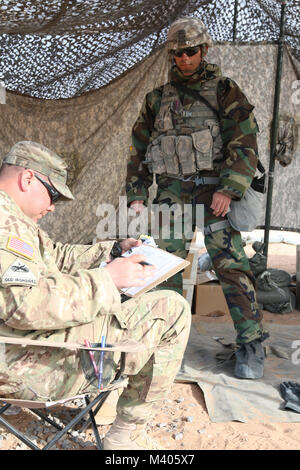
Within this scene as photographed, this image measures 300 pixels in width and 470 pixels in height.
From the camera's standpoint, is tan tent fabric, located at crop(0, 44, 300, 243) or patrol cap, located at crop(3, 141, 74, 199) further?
tan tent fabric, located at crop(0, 44, 300, 243)

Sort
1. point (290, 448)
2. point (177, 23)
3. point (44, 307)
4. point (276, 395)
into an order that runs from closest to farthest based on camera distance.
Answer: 1. point (44, 307)
2. point (290, 448)
3. point (276, 395)
4. point (177, 23)

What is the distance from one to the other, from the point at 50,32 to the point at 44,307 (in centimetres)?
361

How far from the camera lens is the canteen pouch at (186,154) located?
326 centimetres

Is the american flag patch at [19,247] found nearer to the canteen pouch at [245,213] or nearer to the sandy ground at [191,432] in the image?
the sandy ground at [191,432]

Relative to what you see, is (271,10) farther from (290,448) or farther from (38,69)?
(290,448)

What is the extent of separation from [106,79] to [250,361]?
3668 millimetres

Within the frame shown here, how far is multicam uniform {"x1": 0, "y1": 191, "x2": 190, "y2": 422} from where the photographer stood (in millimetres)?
1594

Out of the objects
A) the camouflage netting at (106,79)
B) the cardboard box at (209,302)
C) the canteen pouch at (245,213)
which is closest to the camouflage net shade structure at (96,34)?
the camouflage netting at (106,79)

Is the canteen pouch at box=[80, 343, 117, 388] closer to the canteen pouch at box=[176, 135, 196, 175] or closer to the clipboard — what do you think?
the clipboard

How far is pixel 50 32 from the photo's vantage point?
4484 millimetres

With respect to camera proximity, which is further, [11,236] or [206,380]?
[206,380]

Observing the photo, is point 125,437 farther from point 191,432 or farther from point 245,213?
point 245,213

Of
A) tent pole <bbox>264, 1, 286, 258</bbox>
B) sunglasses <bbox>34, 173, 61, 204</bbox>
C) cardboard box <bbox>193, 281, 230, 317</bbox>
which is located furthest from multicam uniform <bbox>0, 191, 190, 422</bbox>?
tent pole <bbox>264, 1, 286, 258</bbox>

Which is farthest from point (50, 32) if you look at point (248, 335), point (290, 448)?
point (290, 448)
